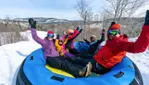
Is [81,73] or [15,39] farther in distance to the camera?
[15,39]

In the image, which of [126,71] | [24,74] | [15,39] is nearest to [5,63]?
[24,74]

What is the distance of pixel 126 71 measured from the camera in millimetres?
3221

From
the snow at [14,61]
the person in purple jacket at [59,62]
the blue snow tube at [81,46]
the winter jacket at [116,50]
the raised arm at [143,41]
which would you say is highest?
the raised arm at [143,41]

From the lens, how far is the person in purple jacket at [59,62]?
11.3 ft

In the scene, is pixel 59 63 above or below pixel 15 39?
above

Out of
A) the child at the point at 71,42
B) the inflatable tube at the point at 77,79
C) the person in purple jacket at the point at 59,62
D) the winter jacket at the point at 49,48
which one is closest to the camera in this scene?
the inflatable tube at the point at 77,79

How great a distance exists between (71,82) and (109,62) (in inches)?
36.6

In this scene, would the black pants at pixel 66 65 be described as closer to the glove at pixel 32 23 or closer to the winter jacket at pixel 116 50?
the winter jacket at pixel 116 50

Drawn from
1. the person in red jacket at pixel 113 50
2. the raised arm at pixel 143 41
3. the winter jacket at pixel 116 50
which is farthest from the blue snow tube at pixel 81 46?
the raised arm at pixel 143 41

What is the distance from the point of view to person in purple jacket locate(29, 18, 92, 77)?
136 inches

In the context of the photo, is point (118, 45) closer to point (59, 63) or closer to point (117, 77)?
point (117, 77)

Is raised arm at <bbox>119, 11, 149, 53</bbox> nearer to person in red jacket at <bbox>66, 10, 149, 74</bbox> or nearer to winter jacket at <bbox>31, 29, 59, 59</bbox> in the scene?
person in red jacket at <bbox>66, 10, 149, 74</bbox>

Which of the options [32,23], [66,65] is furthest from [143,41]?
[32,23]

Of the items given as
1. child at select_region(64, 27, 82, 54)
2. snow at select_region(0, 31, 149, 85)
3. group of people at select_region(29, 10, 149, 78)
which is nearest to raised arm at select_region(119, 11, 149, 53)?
group of people at select_region(29, 10, 149, 78)
